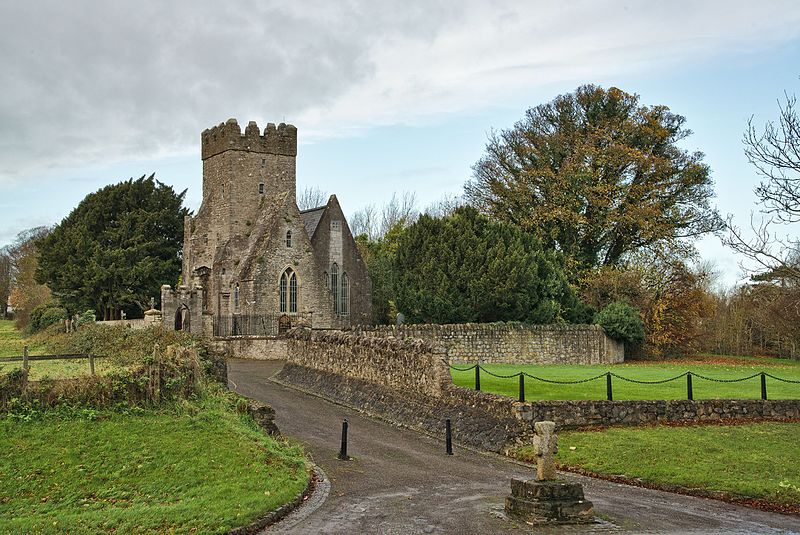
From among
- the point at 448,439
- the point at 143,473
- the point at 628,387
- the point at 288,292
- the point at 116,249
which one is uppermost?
the point at 116,249

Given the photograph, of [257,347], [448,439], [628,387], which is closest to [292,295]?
[257,347]

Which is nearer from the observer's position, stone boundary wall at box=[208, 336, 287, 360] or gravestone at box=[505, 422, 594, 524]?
gravestone at box=[505, 422, 594, 524]

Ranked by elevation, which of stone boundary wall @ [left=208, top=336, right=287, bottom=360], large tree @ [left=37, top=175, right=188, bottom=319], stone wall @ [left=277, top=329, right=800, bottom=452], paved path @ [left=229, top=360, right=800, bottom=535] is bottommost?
paved path @ [left=229, top=360, right=800, bottom=535]

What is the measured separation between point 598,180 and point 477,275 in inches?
411

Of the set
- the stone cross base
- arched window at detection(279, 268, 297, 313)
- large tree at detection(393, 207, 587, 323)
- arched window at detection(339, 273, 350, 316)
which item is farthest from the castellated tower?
the stone cross base

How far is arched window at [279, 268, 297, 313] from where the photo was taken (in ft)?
156

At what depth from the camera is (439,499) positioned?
583 inches

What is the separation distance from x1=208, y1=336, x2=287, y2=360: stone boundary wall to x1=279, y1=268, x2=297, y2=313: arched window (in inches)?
209

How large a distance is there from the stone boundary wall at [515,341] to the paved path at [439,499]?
16398 mm

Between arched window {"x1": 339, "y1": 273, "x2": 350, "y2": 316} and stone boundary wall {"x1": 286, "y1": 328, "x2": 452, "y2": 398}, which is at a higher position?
arched window {"x1": 339, "y1": 273, "x2": 350, "y2": 316}

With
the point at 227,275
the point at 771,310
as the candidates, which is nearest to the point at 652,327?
the point at 771,310

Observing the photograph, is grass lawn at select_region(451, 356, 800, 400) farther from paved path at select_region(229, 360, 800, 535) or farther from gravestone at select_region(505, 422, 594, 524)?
gravestone at select_region(505, 422, 594, 524)

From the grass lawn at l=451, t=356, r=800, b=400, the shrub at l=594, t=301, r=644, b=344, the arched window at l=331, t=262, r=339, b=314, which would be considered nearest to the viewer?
the grass lawn at l=451, t=356, r=800, b=400

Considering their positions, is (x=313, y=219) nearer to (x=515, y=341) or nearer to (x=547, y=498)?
(x=515, y=341)
